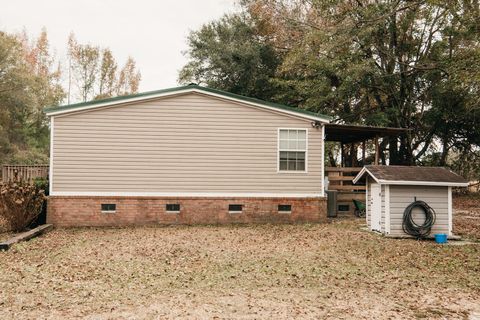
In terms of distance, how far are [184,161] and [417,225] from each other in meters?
7.17

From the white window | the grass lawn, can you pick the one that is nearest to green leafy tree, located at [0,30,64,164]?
the grass lawn

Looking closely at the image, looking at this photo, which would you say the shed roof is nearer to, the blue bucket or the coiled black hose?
the coiled black hose

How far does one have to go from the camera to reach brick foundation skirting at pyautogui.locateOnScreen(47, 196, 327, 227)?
41.1 feet

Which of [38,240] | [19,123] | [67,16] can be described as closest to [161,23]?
[67,16]

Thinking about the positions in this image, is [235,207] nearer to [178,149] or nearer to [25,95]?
[178,149]

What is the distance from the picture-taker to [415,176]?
35.8ft

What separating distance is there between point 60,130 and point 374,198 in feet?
32.3

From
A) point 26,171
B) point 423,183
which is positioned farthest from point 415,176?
point 26,171

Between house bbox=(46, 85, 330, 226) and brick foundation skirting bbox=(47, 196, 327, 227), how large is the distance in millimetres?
31

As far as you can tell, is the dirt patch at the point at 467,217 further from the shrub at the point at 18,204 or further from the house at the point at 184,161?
the shrub at the point at 18,204

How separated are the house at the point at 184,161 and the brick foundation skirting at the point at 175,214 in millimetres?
31

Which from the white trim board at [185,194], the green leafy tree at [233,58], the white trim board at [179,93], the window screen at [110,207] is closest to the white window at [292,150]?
the white trim board at [179,93]

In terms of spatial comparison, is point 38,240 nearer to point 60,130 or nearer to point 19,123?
point 60,130

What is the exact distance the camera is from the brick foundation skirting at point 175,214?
1252cm
